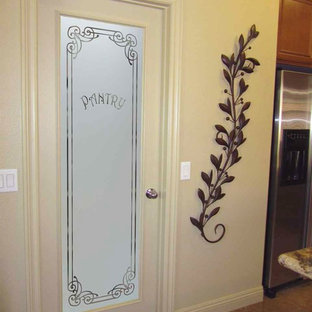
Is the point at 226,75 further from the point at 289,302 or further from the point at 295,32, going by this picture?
the point at 289,302

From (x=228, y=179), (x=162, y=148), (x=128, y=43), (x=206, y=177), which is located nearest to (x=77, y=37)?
(x=128, y=43)

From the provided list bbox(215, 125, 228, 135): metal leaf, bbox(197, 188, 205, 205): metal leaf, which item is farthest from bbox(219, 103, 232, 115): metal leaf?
bbox(197, 188, 205, 205): metal leaf

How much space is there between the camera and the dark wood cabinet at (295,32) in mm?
2451

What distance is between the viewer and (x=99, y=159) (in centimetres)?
189

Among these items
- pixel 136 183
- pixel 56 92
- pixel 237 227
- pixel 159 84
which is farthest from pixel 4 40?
pixel 237 227

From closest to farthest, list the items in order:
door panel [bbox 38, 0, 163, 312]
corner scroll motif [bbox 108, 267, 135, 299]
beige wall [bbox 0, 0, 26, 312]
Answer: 1. beige wall [bbox 0, 0, 26, 312]
2. door panel [bbox 38, 0, 163, 312]
3. corner scroll motif [bbox 108, 267, 135, 299]

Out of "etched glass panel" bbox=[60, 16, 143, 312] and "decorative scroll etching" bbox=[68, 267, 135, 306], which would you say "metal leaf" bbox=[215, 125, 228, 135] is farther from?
"decorative scroll etching" bbox=[68, 267, 135, 306]

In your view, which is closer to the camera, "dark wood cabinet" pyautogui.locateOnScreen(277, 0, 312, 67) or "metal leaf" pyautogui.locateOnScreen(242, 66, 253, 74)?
"metal leaf" pyautogui.locateOnScreen(242, 66, 253, 74)

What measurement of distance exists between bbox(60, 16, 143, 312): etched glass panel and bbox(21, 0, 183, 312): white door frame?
0.54 feet

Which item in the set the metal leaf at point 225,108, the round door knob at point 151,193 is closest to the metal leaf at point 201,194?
the round door knob at point 151,193

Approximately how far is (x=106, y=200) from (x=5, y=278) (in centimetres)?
67

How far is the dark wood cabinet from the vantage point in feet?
8.04

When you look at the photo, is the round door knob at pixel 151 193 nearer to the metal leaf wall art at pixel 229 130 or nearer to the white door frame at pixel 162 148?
the white door frame at pixel 162 148

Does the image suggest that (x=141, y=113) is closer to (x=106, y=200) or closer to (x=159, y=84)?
(x=159, y=84)
